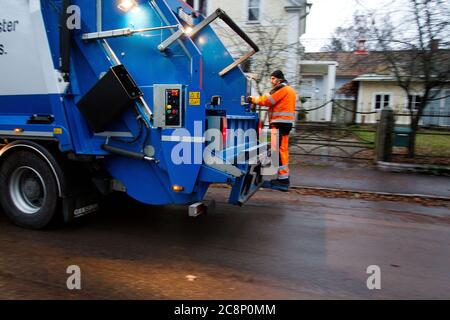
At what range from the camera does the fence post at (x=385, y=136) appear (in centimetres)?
918

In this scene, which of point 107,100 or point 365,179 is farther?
point 365,179

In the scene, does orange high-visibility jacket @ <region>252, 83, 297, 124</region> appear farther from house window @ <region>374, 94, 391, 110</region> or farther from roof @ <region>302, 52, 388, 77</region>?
house window @ <region>374, 94, 391, 110</region>

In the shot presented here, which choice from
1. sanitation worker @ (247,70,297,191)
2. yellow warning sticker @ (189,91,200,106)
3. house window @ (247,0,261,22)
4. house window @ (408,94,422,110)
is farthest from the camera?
house window @ (247,0,261,22)

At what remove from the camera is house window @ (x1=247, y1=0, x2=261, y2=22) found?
52.7ft

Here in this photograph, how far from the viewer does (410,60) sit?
9359 mm

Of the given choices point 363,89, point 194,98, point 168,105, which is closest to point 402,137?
point 194,98

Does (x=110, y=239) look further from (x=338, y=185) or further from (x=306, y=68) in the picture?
(x=306, y=68)

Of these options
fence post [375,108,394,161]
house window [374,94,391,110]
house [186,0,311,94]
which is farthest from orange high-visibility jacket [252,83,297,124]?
house window [374,94,391,110]

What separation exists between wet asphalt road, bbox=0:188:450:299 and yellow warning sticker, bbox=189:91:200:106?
1.57m

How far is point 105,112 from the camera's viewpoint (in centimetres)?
429

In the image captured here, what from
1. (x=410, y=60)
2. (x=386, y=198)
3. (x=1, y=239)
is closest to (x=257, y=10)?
(x=410, y=60)

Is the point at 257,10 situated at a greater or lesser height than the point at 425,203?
greater

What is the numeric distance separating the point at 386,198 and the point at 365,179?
126 centimetres

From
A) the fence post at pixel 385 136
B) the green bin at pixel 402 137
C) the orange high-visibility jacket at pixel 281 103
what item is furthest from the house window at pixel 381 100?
the orange high-visibility jacket at pixel 281 103
